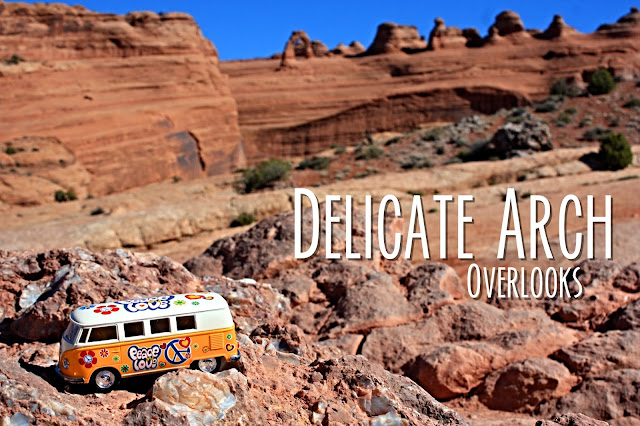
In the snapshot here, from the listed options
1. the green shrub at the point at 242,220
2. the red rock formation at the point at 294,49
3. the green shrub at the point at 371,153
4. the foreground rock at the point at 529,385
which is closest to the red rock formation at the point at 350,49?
the red rock formation at the point at 294,49

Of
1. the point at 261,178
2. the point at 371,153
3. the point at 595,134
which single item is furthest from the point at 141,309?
the point at 595,134

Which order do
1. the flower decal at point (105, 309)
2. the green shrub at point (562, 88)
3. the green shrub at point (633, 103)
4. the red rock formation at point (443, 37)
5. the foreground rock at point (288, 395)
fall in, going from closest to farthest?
the foreground rock at point (288, 395) < the flower decal at point (105, 309) < the green shrub at point (633, 103) < the green shrub at point (562, 88) < the red rock formation at point (443, 37)

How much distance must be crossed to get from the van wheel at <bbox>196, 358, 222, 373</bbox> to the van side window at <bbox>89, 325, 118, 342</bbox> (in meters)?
0.67

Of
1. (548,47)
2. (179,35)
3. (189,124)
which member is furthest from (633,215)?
(548,47)

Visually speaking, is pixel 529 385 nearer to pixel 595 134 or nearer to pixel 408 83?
pixel 595 134

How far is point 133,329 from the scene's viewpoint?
4.82 metres

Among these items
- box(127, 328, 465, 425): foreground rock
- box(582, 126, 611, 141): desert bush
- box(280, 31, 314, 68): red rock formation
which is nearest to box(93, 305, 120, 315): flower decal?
box(127, 328, 465, 425): foreground rock

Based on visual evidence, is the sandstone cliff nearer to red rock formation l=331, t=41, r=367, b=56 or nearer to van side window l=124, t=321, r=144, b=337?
red rock formation l=331, t=41, r=367, b=56

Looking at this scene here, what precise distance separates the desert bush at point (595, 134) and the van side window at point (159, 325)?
28.4m

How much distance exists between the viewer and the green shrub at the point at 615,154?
24016mm

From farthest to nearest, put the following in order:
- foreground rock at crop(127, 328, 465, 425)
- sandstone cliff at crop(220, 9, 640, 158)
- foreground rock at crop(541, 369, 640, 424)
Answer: sandstone cliff at crop(220, 9, 640, 158), foreground rock at crop(541, 369, 640, 424), foreground rock at crop(127, 328, 465, 425)

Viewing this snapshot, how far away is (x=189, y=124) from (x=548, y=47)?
2671 cm

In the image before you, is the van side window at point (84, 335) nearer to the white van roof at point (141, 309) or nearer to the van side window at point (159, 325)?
the white van roof at point (141, 309)

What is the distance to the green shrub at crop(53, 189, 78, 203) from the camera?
26016 mm
